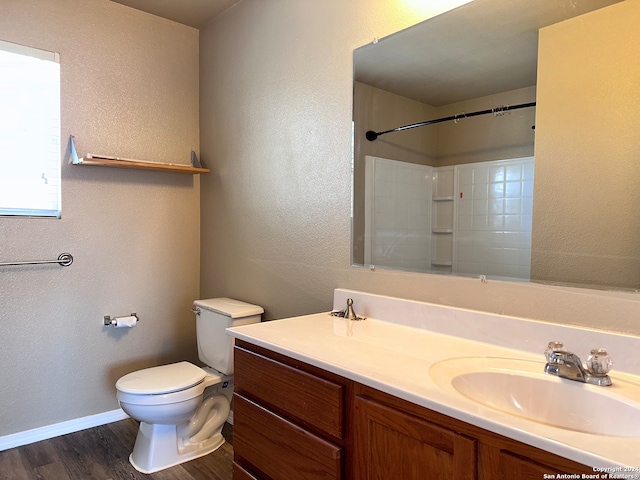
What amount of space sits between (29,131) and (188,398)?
1.62 m

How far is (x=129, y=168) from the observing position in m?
2.52

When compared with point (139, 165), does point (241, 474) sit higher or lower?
lower

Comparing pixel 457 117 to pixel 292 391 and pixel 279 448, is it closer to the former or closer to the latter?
pixel 292 391

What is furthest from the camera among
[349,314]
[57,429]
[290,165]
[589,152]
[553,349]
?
[57,429]

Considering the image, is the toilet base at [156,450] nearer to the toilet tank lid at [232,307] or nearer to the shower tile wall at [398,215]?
the toilet tank lid at [232,307]

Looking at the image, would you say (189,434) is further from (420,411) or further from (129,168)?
(420,411)

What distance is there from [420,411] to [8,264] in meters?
2.22

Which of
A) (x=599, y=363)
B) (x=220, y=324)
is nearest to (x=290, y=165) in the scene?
(x=220, y=324)

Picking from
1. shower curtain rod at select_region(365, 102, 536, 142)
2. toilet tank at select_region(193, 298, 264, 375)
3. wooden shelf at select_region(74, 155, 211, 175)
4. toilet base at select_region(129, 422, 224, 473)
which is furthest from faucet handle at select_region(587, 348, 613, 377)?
wooden shelf at select_region(74, 155, 211, 175)

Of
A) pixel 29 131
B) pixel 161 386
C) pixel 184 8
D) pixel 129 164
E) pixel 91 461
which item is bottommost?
pixel 91 461

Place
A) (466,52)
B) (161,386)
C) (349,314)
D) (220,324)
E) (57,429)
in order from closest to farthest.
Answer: (466,52) → (349,314) → (161,386) → (220,324) → (57,429)

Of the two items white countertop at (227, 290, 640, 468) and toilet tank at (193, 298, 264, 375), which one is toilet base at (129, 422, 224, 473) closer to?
toilet tank at (193, 298, 264, 375)

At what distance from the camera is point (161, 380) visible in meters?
2.03

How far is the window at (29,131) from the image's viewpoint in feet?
7.21
